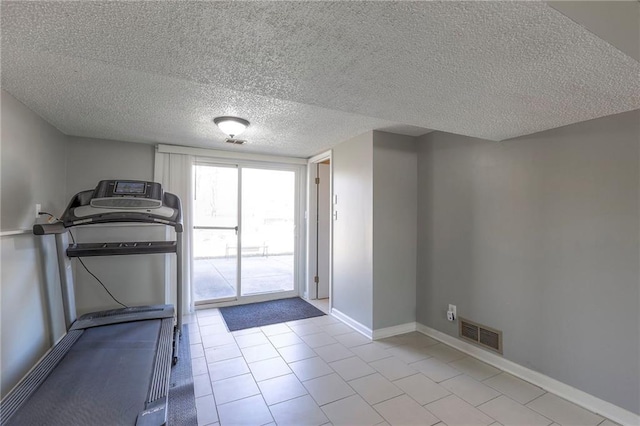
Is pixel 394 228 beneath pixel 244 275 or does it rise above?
above

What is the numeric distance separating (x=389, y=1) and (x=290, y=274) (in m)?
4.21

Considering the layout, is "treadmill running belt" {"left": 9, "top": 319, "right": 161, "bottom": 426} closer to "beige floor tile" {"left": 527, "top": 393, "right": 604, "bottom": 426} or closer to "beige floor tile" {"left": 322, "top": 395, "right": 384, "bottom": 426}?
"beige floor tile" {"left": 322, "top": 395, "right": 384, "bottom": 426}

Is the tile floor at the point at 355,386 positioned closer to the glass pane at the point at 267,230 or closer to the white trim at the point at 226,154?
the glass pane at the point at 267,230

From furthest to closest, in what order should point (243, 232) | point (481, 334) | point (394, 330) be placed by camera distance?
point (243, 232), point (394, 330), point (481, 334)

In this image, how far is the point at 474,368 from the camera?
8.12 ft

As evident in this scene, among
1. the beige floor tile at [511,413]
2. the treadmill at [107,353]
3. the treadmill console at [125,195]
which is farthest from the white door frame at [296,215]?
the beige floor tile at [511,413]

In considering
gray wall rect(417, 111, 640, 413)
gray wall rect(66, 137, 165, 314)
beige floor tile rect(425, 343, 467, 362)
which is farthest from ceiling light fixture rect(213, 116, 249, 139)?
beige floor tile rect(425, 343, 467, 362)

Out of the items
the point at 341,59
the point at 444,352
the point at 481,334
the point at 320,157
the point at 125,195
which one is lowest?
→ the point at 444,352

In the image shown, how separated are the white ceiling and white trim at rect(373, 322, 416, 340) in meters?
2.15

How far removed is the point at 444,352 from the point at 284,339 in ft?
5.29

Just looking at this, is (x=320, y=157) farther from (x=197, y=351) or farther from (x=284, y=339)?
(x=197, y=351)

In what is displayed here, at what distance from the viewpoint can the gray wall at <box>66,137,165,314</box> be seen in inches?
130

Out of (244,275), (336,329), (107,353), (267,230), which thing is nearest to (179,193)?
(267,230)

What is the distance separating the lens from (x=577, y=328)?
6.64ft
